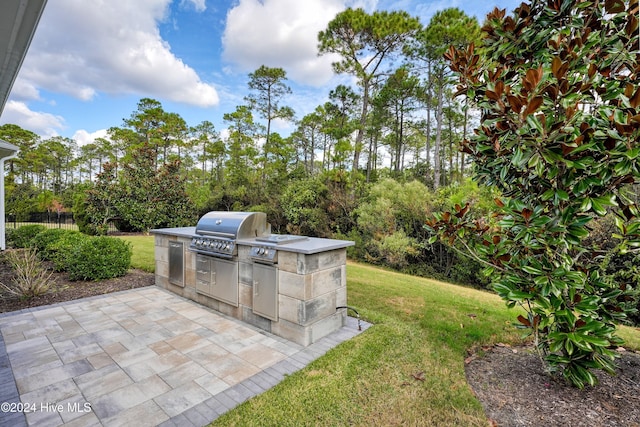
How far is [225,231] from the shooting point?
4109mm

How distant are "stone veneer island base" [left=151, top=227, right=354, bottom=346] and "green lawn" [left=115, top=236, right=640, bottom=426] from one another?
1.50 ft

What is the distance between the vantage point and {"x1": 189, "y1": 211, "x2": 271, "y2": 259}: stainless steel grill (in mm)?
3988

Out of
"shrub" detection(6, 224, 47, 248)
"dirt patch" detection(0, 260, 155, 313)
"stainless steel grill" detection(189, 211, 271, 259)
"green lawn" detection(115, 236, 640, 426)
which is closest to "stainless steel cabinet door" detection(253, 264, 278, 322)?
"stainless steel grill" detection(189, 211, 271, 259)

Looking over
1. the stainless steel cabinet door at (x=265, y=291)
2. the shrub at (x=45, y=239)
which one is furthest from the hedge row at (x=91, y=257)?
the stainless steel cabinet door at (x=265, y=291)

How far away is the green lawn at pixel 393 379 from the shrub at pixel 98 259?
5256mm

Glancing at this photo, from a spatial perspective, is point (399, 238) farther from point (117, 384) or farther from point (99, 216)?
point (99, 216)

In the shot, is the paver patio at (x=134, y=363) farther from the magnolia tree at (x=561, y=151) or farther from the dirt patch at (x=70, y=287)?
the magnolia tree at (x=561, y=151)

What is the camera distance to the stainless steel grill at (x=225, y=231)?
3988mm

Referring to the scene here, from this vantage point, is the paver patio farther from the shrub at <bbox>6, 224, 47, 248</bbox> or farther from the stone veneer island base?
the shrub at <bbox>6, 224, 47, 248</bbox>

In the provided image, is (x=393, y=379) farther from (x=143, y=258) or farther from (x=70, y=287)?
(x=143, y=258)

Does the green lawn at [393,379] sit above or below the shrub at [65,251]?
below

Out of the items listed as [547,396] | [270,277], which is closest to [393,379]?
[547,396]

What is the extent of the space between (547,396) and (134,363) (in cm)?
382

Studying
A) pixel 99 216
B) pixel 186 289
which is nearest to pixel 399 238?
pixel 186 289
